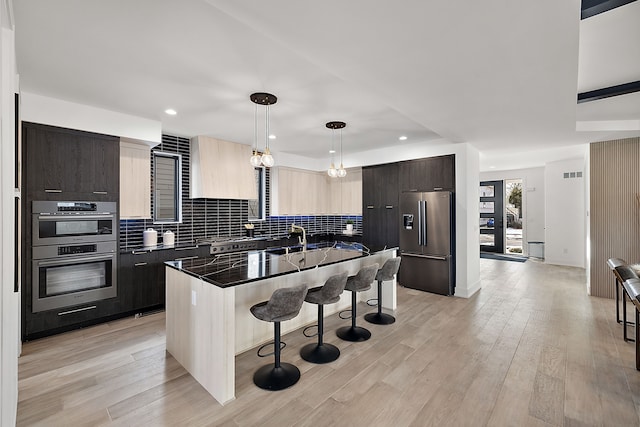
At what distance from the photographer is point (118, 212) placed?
Answer: 3941 mm

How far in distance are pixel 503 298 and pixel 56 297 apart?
6.25 metres

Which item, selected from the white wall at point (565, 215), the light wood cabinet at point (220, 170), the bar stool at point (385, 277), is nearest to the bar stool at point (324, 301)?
the bar stool at point (385, 277)

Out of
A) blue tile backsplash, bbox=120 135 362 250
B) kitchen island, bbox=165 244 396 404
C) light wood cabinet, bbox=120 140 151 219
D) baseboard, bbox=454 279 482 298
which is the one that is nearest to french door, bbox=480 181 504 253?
baseboard, bbox=454 279 482 298

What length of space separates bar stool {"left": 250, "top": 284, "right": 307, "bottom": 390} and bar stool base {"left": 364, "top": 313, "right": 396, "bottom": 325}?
4.85 ft

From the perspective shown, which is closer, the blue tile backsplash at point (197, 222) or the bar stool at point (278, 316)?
the bar stool at point (278, 316)

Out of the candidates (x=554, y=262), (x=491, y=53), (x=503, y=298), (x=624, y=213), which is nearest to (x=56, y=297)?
(x=491, y=53)

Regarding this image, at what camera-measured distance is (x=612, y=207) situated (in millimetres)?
4816

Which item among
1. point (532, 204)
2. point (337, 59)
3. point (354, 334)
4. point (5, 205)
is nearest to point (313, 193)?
point (354, 334)

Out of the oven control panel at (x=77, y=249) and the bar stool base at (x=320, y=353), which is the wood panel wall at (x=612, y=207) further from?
the oven control panel at (x=77, y=249)

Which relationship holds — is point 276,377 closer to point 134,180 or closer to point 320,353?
point 320,353

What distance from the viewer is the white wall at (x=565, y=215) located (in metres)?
7.16

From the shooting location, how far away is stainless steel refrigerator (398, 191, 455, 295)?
496 cm

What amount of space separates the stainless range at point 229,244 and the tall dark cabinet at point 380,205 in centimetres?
234

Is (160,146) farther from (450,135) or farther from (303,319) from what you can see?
(450,135)
